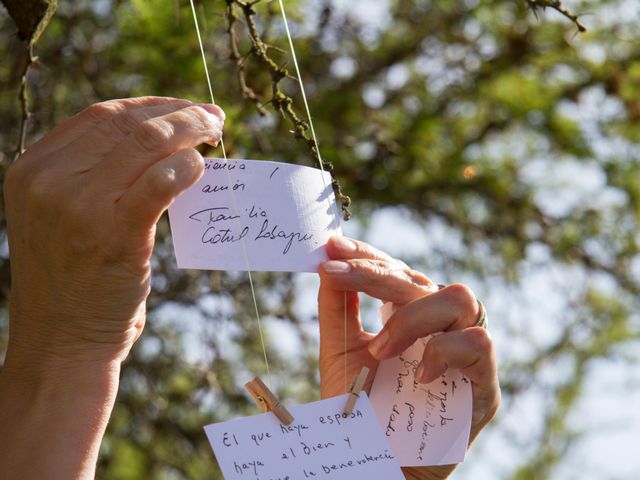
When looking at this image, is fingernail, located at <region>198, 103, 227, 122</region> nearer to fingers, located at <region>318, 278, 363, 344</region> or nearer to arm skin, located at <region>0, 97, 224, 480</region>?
arm skin, located at <region>0, 97, 224, 480</region>

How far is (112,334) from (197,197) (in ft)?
0.70

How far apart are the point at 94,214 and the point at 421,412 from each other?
60 centimetres

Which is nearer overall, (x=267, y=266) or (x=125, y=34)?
(x=267, y=266)

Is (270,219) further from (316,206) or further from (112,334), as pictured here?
(112,334)

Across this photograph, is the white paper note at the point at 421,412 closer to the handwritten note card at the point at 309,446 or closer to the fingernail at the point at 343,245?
the handwritten note card at the point at 309,446

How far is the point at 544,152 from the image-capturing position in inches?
130

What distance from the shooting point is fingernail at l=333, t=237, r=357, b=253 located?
1284 millimetres

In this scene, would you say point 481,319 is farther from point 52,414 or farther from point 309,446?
point 52,414

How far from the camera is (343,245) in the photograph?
4.22 feet

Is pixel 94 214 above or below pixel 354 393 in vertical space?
above

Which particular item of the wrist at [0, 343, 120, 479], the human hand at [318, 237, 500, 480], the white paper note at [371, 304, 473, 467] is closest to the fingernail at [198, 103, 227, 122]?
the human hand at [318, 237, 500, 480]

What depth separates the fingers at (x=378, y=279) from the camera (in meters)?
1.28

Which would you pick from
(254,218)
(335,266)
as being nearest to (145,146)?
(254,218)

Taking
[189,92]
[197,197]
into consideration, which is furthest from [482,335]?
[189,92]
